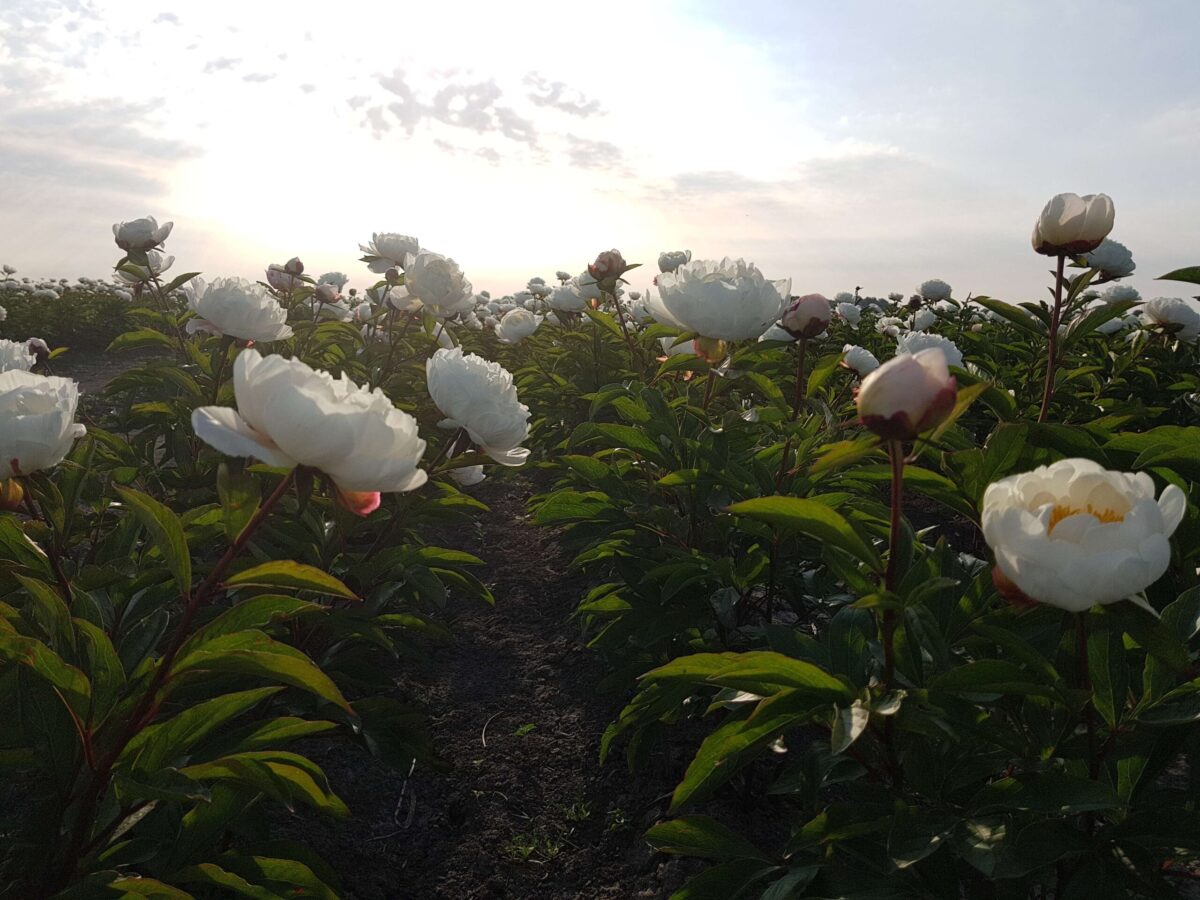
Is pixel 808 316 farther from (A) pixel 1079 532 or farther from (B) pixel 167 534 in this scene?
(B) pixel 167 534

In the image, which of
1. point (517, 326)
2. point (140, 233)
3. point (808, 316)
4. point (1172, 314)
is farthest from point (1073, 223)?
point (517, 326)

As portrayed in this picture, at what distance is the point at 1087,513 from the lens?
0.86m

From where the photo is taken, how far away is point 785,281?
80.4 inches

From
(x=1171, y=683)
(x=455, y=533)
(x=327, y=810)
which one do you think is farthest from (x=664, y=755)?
(x=455, y=533)

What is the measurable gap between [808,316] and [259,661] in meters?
1.37

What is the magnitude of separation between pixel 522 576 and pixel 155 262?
5.98 feet

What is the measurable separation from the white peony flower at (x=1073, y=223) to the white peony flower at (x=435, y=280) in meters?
1.78

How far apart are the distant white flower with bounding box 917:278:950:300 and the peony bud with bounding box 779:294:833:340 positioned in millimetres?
5253

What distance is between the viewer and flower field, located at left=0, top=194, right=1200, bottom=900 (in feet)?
3.00

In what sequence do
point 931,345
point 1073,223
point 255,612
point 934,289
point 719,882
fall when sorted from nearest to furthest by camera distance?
1. point 255,612
2. point 719,882
3. point 1073,223
4. point 931,345
5. point 934,289

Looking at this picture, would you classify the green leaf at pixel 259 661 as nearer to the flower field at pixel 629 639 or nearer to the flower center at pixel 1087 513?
the flower field at pixel 629 639

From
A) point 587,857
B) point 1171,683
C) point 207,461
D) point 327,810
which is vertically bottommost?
point 587,857

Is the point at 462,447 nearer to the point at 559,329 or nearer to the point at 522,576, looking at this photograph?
the point at 522,576

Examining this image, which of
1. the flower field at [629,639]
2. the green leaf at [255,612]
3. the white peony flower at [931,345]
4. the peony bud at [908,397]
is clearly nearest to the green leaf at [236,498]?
the flower field at [629,639]
